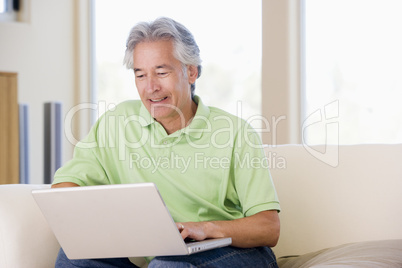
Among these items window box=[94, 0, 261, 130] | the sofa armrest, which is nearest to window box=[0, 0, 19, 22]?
window box=[94, 0, 261, 130]

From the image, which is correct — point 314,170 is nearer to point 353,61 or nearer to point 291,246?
point 291,246

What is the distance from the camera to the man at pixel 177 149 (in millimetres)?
1841

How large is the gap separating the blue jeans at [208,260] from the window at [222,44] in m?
2.06

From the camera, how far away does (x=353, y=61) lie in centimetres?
329

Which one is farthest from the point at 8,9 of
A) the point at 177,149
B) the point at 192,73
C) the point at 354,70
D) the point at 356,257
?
the point at 356,257

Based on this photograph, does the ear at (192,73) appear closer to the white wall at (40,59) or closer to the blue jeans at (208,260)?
the blue jeans at (208,260)

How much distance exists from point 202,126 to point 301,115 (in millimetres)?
1608

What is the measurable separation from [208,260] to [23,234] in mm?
587

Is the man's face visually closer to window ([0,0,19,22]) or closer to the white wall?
the white wall

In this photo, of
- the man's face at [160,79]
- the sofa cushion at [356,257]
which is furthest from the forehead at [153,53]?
the sofa cushion at [356,257]

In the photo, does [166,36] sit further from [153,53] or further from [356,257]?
[356,257]

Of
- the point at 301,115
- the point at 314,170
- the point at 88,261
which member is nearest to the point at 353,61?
the point at 301,115

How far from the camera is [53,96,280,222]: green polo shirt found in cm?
184

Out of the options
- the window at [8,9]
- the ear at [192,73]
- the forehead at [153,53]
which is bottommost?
the ear at [192,73]
